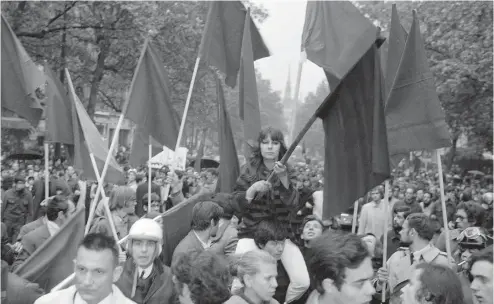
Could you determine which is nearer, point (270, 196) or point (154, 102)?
point (270, 196)

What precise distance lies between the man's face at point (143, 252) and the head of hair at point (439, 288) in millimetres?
2078

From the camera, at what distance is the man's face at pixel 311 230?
21.5ft

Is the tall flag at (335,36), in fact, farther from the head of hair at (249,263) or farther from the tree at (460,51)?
the tree at (460,51)

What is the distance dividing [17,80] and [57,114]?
22.2 inches

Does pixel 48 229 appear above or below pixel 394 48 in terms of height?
below

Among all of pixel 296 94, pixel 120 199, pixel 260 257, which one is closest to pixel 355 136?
pixel 296 94

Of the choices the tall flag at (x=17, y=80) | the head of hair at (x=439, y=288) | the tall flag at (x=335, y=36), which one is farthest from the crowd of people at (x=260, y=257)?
the tall flag at (x=17, y=80)

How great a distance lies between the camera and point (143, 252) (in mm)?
4969

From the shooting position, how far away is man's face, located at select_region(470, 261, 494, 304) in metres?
4.23

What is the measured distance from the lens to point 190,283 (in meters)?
4.03

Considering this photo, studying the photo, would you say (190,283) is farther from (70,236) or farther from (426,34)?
(426,34)

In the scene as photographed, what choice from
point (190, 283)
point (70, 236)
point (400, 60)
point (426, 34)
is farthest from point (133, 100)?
point (426, 34)

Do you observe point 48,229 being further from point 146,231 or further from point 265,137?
point 265,137

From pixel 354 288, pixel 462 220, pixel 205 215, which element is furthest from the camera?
pixel 462 220
